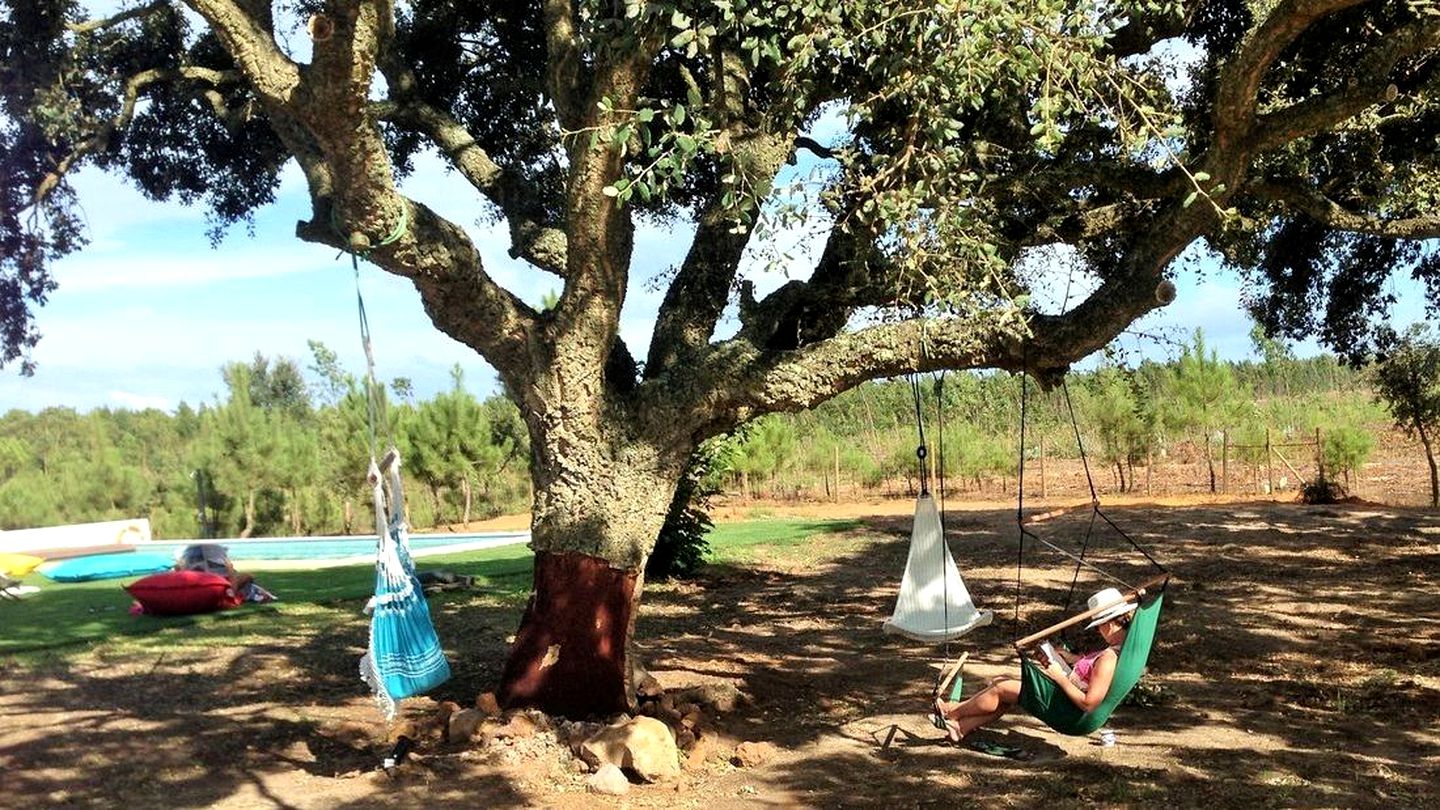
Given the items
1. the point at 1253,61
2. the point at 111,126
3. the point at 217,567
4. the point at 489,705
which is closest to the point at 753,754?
the point at 489,705

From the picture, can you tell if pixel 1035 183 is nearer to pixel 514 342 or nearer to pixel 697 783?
pixel 514 342

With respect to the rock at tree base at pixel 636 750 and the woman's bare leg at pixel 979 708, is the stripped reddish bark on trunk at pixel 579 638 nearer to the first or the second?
the rock at tree base at pixel 636 750

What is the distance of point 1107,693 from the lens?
4.62 m

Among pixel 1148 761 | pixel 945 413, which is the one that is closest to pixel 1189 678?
pixel 1148 761

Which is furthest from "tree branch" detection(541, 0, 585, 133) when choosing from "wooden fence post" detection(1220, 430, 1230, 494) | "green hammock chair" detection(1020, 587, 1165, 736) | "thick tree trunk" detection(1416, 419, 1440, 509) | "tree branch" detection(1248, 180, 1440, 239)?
"wooden fence post" detection(1220, 430, 1230, 494)

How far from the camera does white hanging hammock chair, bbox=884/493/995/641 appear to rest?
23.0ft

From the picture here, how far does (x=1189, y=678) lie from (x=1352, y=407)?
20.4 m

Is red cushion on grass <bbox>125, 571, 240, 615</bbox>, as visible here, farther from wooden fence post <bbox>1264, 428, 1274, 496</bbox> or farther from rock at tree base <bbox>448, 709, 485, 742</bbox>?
wooden fence post <bbox>1264, 428, 1274, 496</bbox>

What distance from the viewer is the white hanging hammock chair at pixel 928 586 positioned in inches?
276

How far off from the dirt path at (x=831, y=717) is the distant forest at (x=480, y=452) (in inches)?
408

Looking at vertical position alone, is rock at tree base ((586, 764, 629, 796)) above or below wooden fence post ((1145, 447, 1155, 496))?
below

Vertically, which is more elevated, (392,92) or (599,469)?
(392,92)

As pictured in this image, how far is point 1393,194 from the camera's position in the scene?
6.75m

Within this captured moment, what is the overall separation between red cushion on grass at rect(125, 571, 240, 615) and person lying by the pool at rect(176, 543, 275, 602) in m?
0.55
